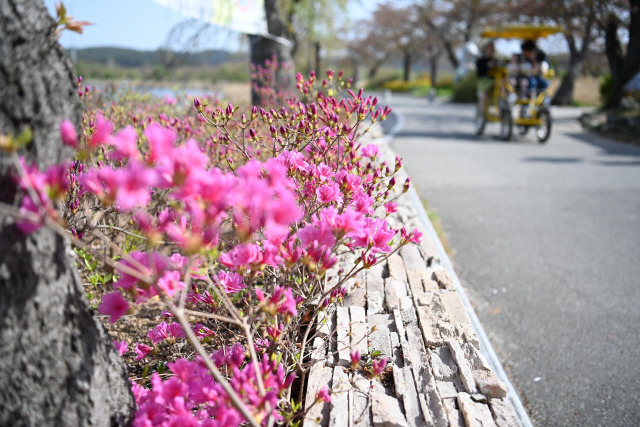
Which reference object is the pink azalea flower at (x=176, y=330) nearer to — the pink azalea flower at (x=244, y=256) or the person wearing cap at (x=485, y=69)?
the pink azalea flower at (x=244, y=256)

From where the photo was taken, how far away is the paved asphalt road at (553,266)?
8.66 feet

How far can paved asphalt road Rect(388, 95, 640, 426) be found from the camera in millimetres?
2639

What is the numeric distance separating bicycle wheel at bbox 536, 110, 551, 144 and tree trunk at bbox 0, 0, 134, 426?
1103 cm

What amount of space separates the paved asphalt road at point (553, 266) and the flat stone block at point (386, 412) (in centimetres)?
102

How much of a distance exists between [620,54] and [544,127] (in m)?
9.15

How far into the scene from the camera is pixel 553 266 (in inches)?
165

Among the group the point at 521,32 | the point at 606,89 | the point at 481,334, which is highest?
the point at 521,32

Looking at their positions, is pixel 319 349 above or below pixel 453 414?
above

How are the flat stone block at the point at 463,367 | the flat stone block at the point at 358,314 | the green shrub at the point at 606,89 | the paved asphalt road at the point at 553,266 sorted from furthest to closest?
the green shrub at the point at 606,89
the paved asphalt road at the point at 553,266
the flat stone block at the point at 358,314
the flat stone block at the point at 463,367

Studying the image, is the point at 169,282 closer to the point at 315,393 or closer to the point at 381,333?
the point at 315,393

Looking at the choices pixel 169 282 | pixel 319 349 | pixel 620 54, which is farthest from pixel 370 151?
pixel 620 54

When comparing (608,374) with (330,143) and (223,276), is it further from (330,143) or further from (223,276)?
(223,276)

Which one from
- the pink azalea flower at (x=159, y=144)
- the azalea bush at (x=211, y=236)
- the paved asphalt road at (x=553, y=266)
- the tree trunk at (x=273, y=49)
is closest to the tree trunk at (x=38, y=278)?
the azalea bush at (x=211, y=236)

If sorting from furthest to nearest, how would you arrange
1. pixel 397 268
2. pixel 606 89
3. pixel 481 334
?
pixel 606 89, pixel 397 268, pixel 481 334
